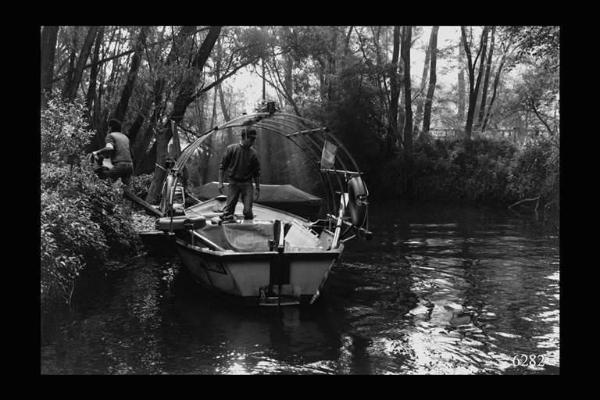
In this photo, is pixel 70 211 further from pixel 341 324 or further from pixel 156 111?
pixel 156 111

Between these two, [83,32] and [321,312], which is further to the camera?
[83,32]

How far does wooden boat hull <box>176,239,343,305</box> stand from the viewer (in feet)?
24.8

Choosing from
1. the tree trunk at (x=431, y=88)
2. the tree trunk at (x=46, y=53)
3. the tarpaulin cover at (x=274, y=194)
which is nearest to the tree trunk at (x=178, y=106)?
the tarpaulin cover at (x=274, y=194)

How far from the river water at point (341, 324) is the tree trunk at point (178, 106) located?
130 inches

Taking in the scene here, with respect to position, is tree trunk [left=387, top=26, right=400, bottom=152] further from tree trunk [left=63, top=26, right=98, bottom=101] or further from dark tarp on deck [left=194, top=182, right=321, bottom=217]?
tree trunk [left=63, top=26, right=98, bottom=101]

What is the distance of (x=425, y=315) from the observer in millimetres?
7750

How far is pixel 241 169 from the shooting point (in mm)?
9703

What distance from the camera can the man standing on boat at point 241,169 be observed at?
31.5 ft

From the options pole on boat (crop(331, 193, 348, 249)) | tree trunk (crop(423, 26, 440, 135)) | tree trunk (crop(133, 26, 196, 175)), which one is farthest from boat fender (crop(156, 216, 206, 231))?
tree trunk (crop(423, 26, 440, 135))

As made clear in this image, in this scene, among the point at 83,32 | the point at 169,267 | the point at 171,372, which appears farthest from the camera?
the point at 83,32

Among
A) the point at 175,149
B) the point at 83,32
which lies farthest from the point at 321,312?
the point at 83,32

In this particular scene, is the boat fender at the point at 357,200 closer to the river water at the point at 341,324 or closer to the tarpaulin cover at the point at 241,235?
the river water at the point at 341,324

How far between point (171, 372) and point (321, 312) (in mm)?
2866
